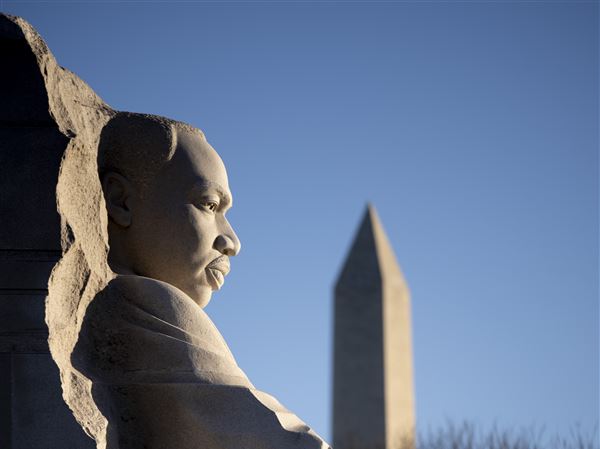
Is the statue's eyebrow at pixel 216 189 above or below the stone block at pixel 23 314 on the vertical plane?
above

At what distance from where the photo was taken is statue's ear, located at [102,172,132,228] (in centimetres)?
436

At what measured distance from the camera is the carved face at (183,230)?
172 inches

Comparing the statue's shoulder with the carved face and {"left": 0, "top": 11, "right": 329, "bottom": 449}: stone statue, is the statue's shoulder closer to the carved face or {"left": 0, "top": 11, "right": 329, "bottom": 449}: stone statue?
{"left": 0, "top": 11, "right": 329, "bottom": 449}: stone statue

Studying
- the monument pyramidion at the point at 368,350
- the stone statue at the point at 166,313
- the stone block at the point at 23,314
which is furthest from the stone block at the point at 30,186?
the monument pyramidion at the point at 368,350

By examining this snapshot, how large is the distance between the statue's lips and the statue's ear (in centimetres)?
32

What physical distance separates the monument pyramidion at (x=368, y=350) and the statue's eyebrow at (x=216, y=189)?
54.3ft

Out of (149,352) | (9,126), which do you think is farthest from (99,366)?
(9,126)

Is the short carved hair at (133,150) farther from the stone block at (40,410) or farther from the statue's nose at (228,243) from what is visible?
the stone block at (40,410)

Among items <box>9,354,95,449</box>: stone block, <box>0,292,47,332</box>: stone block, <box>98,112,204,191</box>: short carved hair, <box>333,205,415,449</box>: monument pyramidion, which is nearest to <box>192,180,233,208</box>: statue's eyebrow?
<box>98,112,204,191</box>: short carved hair

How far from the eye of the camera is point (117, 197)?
438 cm

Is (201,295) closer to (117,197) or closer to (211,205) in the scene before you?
(211,205)

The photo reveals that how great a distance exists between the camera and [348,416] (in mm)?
21438

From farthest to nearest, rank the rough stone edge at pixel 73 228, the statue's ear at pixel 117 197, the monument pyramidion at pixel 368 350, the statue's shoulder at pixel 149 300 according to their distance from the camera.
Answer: the monument pyramidion at pixel 368 350 → the statue's ear at pixel 117 197 → the statue's shoulder at pixel 149 300 → the rough stone edge at pixel 73 228

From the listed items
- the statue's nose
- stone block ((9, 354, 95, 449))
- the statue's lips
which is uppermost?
the statue's nose
